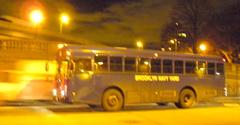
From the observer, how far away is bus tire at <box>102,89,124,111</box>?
75.4 ft

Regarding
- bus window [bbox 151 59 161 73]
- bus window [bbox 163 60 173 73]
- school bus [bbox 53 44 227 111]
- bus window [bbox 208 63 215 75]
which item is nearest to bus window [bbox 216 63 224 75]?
school bus [bbox 53 44 227 111]

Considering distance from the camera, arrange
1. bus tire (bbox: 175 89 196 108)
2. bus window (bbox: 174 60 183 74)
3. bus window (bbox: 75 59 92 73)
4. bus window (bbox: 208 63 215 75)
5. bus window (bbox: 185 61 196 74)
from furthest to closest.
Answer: bus window (bbox: 208 63 215 75), bus window (bbox: 185 61 196 74), bus tire (bbox: 175 89 196 108), bus window (bbox: 174 60 183 74), bus window (bbox: 75 59 92 73)

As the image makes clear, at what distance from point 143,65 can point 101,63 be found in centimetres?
233

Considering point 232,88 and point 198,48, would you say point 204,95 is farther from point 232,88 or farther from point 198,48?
point 198,48

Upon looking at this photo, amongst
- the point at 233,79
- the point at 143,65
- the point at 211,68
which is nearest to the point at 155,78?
the point at 143,65

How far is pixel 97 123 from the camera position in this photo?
17.5 m

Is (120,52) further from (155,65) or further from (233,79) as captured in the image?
(233,79)

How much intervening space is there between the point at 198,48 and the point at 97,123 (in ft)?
156

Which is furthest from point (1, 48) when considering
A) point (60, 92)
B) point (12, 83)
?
point (60, 92)

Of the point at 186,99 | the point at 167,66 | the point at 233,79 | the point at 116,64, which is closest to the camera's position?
the point at 116,64

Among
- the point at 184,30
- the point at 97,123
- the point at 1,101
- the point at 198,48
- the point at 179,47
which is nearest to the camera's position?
the point at 97,123

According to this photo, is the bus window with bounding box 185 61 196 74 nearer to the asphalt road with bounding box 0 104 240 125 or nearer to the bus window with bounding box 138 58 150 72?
the bus window with bounding box 138 58 150 72

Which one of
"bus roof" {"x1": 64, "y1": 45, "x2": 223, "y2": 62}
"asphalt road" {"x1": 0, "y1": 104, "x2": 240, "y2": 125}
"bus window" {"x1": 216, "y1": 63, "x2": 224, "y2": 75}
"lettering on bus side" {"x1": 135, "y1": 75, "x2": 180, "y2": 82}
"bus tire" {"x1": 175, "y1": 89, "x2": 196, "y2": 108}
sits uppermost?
"bus roof" {"x1": 64, "y1": 45, "x2": 223, "y2": 62}

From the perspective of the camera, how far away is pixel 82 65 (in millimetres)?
22484
